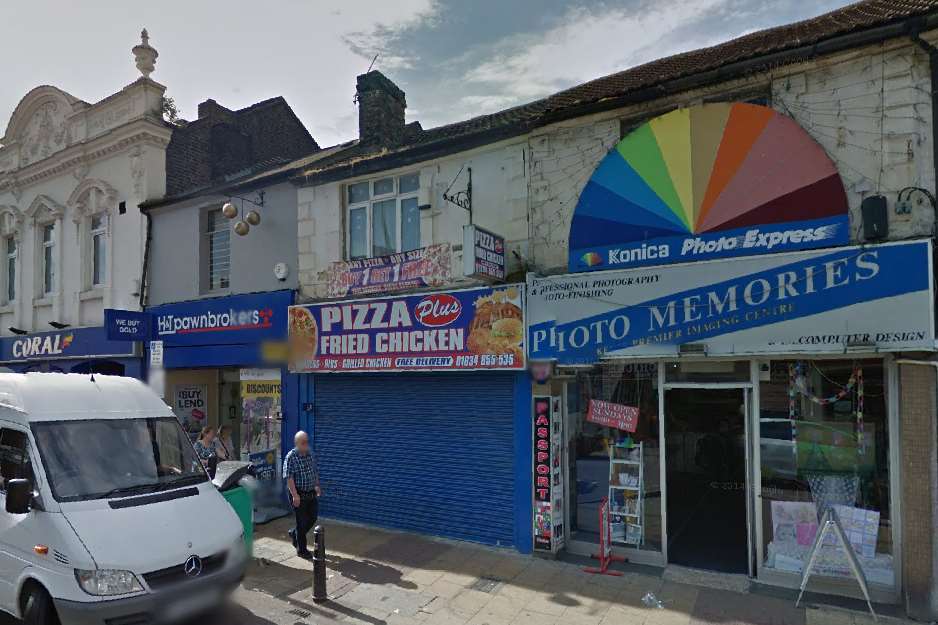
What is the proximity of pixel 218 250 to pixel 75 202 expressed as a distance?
16.7ft

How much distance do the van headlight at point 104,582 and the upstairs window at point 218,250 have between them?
333 inches

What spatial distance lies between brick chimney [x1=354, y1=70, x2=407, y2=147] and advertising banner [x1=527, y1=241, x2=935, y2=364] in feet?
19.8

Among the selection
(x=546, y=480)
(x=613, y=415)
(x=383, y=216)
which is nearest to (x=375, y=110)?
(x=383, y=216)

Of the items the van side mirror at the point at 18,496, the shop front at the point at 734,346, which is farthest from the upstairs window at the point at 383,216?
the van side mirror at the point at 18,496

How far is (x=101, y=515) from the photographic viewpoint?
18.5 feet

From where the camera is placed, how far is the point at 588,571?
26.4ft

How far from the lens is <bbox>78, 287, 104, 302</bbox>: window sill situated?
1487 centimetres

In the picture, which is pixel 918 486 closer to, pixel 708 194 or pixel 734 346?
pixel 734 346

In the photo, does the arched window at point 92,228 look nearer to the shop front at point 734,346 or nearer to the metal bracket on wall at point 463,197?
the metal bracket on wall at point 463,197

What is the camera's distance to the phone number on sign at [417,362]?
885 cm

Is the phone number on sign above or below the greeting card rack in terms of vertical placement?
above

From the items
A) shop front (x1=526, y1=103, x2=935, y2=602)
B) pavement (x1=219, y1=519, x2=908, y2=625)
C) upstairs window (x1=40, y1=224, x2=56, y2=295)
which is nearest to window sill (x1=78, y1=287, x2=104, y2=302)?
upstairs window (x1=40, y1=224, x2=56, y2=295)

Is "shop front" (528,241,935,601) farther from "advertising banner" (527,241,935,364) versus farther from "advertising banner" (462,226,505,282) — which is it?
"advertising banner" (462,226,505,282)

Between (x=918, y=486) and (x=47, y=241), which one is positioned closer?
(x=918, y=486)
